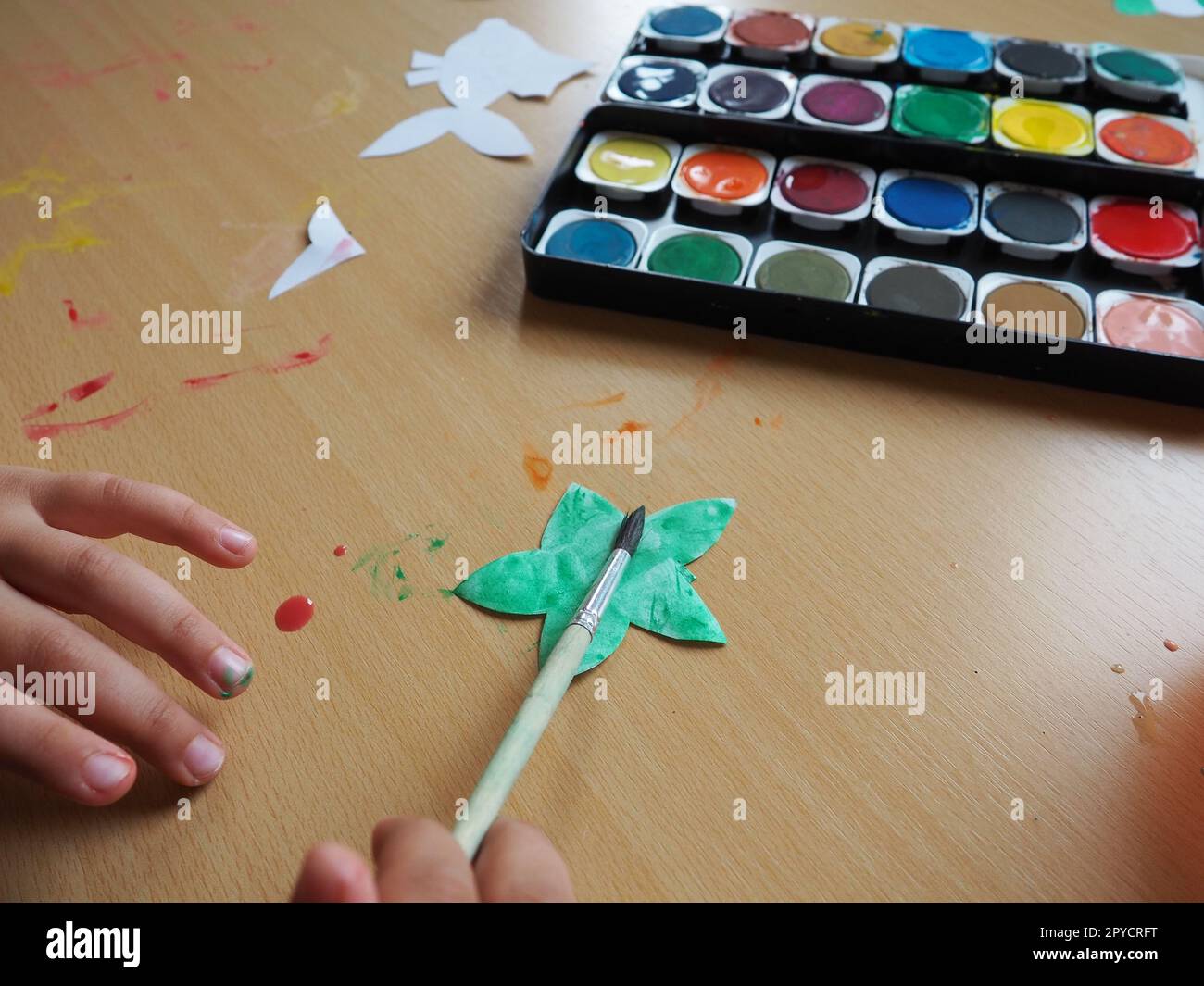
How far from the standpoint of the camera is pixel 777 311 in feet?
2.60

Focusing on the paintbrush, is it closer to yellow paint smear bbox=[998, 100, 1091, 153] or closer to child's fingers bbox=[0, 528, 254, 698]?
child's fingers bbox=[0, 528, 254, 698]

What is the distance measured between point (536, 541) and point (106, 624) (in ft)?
0.95

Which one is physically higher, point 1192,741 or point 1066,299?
point 1066,299

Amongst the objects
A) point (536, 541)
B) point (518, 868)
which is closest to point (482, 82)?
point (536, 541)

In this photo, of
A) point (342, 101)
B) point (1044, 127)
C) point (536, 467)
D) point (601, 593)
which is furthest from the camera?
point (342, 101)

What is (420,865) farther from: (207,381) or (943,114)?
(943,114)

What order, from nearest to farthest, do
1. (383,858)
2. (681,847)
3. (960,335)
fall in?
(383,858) → (681,847) → (960,335)

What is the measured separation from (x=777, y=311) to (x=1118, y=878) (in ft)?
1.57

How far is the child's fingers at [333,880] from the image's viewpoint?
40 centimetres

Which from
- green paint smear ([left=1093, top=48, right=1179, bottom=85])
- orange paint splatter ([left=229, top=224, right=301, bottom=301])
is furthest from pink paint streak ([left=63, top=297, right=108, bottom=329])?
green paint smear ([left=1093, top=48, right=1179, bottom=85])

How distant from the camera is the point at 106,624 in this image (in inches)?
24.0

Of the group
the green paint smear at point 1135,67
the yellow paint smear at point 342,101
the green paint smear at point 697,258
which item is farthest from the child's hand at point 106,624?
the green paint smear at point 1135,67
